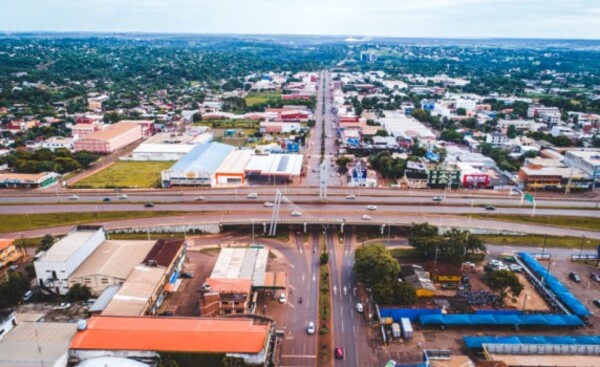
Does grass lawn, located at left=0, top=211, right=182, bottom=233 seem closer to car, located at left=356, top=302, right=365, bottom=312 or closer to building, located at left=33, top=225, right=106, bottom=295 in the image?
building, located at left=33, top=225, right=106, bottom=295

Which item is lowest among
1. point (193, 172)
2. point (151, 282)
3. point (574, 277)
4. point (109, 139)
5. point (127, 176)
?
point (574, 277)

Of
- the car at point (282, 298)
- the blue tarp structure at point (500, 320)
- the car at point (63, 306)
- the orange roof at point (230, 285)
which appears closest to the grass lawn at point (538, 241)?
the blue tarp structure at point (500, 320)

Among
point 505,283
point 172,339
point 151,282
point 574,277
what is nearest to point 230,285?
point 151,282

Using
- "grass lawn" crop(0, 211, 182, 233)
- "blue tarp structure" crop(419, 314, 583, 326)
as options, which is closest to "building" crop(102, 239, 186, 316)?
"grass lawn" crop(0, 211, 182, 233)

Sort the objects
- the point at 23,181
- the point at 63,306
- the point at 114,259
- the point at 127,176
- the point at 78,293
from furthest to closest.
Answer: the point at 127,176 < the point at 23,181 < the point at 114,259 < the point at 78,293 < the point at 63,306

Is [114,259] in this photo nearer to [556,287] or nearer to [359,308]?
[359,308]

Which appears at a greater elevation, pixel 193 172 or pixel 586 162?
pixel 586 162

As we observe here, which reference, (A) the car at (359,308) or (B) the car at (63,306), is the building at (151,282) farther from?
(A) the car at (359,308)
